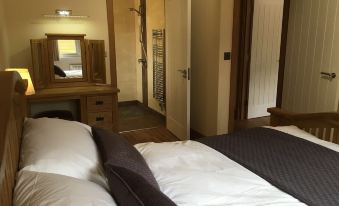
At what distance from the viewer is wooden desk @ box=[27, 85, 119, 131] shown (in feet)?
10.1

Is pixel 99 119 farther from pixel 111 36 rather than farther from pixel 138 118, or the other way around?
pixel 138 118

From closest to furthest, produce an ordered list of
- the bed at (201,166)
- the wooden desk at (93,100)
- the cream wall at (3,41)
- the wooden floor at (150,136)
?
the bed at (201,166)
the cream wall at (3,41)
the wooden desk at (93,100)
the wooden floor at (150,136)

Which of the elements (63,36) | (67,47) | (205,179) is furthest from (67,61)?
(205,179)

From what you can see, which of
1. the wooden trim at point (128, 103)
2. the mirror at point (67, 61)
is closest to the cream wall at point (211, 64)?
the mirror at point (67, 61)

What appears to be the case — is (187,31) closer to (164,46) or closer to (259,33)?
(164,46)

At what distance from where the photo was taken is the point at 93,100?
127 inches

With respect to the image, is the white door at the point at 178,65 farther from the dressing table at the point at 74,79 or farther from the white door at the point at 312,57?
the white door at the point at 312,57

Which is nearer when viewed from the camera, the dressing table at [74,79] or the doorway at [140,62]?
the dressing table at [74,79]

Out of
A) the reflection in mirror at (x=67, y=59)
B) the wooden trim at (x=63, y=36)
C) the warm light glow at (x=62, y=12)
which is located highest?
the warm light glow at (x=62, y=12)

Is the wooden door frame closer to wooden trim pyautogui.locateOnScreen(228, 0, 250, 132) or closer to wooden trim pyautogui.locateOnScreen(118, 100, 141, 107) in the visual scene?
A: wooden trim pyautogui.locateOnScreen(228, 0, 250, 132)

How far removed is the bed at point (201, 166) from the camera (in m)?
1.02

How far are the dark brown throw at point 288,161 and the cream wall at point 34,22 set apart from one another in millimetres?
2265

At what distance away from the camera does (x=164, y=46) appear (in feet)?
14.0

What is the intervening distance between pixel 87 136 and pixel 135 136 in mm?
2523
